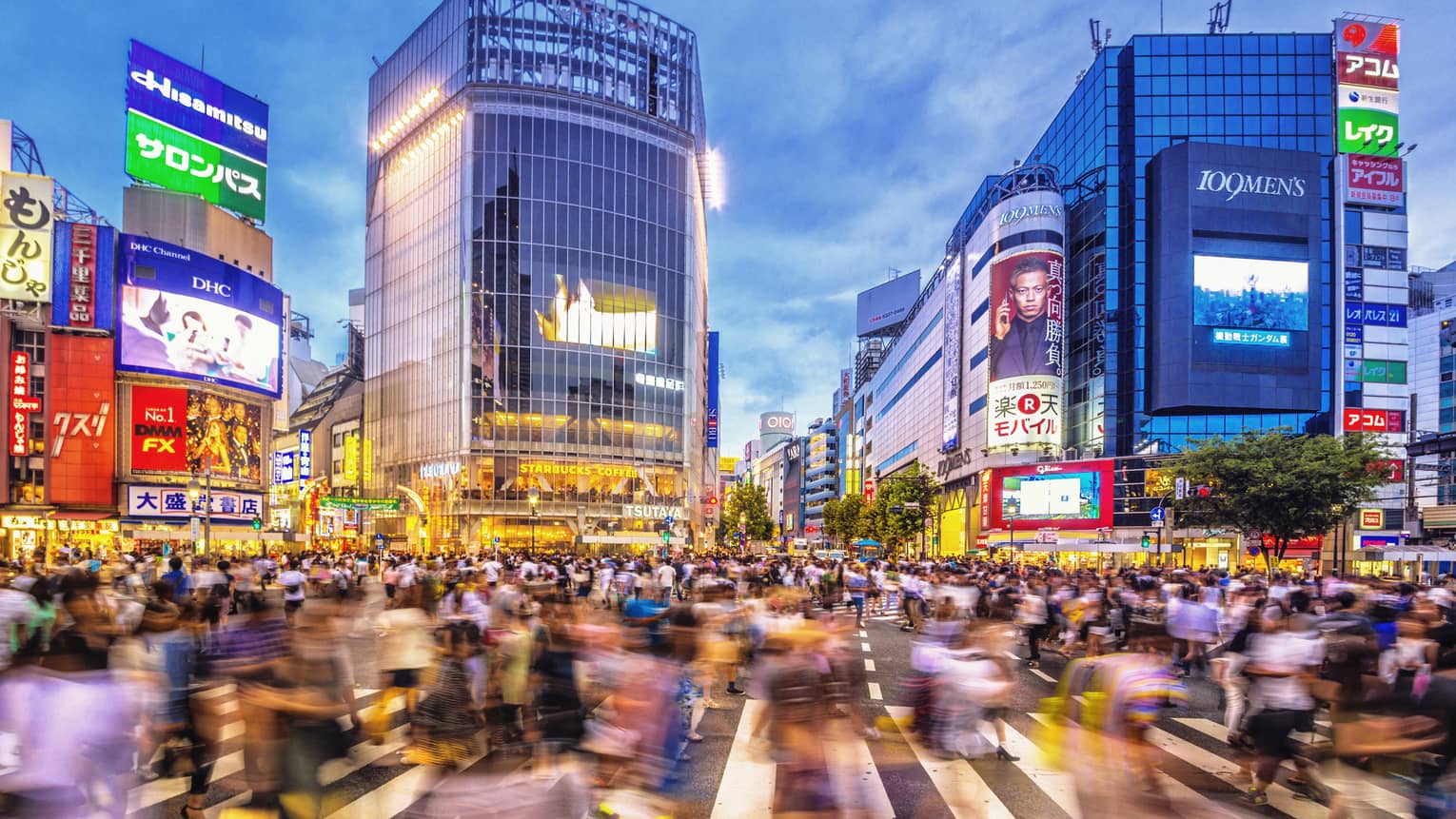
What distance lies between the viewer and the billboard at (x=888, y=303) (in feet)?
470

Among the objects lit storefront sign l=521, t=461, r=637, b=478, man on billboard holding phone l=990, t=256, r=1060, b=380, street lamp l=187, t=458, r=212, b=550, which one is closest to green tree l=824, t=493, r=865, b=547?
man on billboard holding phone l=990, t=256, r=1060, b=380

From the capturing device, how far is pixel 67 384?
5403cm

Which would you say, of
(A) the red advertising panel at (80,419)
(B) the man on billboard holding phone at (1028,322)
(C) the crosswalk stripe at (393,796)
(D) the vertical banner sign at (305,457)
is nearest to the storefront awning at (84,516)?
(A) the red advertising panel at (80,419)

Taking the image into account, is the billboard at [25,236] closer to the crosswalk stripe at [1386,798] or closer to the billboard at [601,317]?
the billboard at [601,317]

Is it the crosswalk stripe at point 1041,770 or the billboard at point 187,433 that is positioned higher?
the billboard at point 187,433

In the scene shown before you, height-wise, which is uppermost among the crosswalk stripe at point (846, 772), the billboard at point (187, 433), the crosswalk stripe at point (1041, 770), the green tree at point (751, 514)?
the billboard at point (187, 433)

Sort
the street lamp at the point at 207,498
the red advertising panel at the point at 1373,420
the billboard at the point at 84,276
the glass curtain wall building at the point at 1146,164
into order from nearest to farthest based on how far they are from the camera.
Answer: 1. the street lamp at the point at 207,498
2. the billboard at the point at 84,276
3. the red advertising panel at the point at 1373,420
4. the glass curtain wall building at the point at 1146,164

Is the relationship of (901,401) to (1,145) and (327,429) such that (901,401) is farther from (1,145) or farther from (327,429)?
(1,145)

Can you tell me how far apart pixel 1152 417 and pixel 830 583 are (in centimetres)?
4746

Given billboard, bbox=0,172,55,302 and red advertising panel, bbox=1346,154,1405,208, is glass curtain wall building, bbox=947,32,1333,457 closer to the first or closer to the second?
red advertising panel, bbox=1346,154,1405,208

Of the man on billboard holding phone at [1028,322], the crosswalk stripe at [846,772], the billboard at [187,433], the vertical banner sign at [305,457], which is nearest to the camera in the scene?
the crosswalk stripe at [846,772]

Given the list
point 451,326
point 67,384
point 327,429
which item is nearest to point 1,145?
point 67,384

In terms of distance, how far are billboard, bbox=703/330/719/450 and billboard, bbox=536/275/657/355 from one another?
111 feet

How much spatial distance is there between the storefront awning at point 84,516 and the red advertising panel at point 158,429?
11.0 ft
